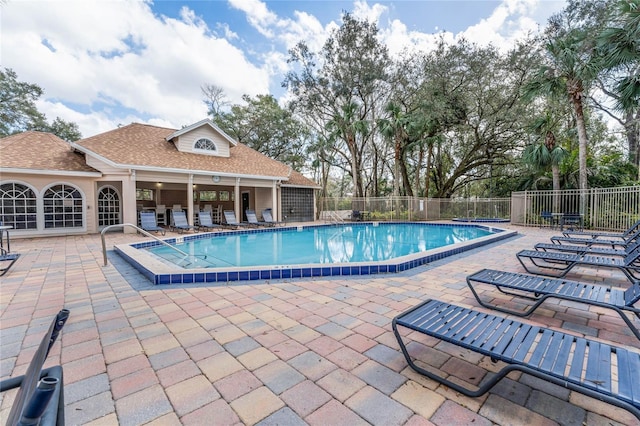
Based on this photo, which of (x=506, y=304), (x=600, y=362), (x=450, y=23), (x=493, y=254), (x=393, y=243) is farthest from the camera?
(x=450, y=23)

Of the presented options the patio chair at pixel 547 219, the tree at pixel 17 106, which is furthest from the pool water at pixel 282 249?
the tree at pixel 17 106

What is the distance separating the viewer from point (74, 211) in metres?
11.4

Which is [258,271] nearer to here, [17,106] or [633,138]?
[17,106]

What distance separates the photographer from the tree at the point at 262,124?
2281cm

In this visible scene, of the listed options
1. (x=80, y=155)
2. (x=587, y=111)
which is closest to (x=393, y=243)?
(x=80, y=155)

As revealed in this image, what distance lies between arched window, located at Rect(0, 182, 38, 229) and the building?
24 millimetres

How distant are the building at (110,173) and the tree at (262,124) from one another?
6.64m

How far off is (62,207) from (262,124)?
1468cm

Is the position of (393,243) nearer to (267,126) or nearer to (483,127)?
(483,127)

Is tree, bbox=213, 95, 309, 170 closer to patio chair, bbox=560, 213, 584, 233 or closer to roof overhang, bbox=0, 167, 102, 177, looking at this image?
roof overhang, bbox=0, 167, 102, 177

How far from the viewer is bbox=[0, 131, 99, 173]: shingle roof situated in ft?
33.9

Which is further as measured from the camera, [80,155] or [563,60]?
[80,155]

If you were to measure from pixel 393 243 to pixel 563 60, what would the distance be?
960cm

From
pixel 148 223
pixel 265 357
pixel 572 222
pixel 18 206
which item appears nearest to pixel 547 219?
pixel 572 222
